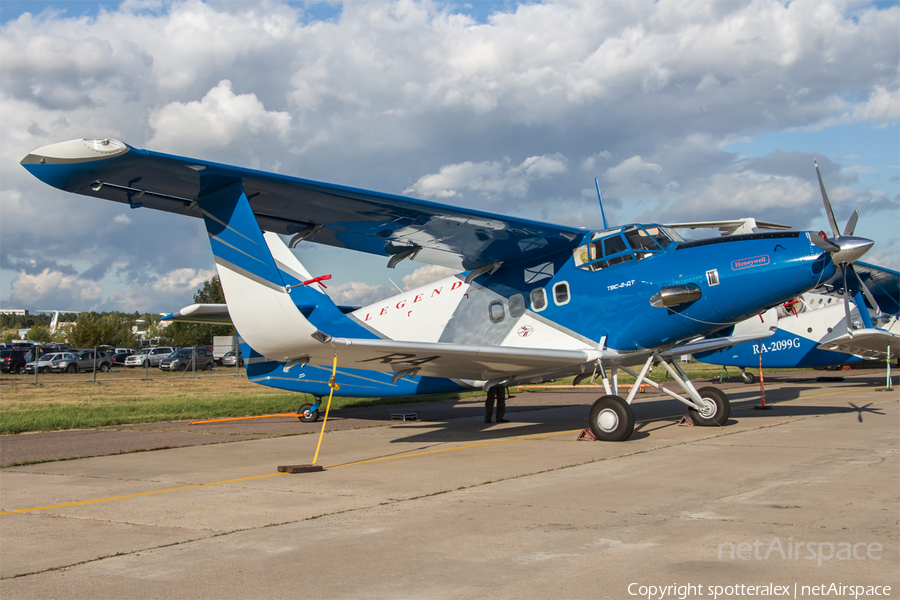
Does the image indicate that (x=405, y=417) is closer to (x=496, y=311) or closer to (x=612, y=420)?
(x=496, y=311)

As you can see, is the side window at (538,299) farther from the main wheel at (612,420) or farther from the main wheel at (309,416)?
the main wheel at (309,416)

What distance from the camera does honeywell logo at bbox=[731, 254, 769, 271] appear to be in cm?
945

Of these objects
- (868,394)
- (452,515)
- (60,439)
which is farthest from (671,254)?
(868,394)

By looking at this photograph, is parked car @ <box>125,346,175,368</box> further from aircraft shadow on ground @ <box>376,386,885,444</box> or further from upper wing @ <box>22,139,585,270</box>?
upper wing @ <box>22,139,585,270</box>

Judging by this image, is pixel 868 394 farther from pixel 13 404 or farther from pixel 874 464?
pixel 13 404

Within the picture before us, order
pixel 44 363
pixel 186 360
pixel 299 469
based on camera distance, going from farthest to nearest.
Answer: pixel 186 360
pixel 44 363
pixel 299 469

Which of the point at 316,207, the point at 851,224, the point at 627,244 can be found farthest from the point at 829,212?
the point at 316,207

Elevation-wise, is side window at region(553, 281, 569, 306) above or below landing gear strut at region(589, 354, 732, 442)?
above

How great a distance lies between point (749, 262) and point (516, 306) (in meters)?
3.82

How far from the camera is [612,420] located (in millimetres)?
9773

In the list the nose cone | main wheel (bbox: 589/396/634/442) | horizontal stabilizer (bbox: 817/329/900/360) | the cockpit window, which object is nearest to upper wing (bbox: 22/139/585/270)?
the cockpit window

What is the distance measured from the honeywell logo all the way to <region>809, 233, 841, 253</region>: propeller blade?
0.66 metres

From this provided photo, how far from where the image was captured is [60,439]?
38.0ft

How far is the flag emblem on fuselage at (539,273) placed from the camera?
1108 centimetres
